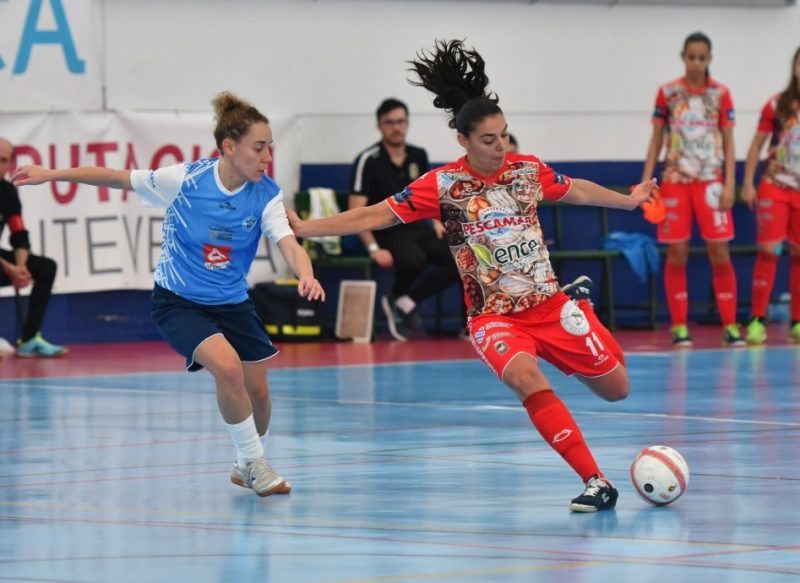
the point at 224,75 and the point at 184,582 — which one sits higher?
the point at 224,75

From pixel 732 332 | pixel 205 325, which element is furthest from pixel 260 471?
pixel 732 332

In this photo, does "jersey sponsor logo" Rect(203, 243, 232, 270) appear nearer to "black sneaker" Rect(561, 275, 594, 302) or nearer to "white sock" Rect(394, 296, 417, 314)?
"black sneaker" Rect(561, 275, 594, 302)

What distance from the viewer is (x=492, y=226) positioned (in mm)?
6797

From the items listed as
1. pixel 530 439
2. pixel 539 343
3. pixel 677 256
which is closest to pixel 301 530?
pixel 539 343

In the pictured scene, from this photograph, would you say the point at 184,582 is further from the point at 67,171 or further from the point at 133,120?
the point at 133,120

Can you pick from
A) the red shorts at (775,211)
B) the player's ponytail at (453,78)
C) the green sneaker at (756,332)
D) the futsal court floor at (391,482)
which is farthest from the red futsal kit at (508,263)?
the red shorts at (775,211)

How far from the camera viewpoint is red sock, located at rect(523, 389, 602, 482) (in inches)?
245

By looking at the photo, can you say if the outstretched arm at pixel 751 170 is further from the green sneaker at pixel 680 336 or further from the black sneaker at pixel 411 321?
the black sneaker at pixel 411 321

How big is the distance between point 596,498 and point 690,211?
26.3 feet

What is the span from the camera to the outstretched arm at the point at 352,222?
6867mm

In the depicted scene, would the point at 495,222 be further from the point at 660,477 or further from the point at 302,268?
the point at 660,477

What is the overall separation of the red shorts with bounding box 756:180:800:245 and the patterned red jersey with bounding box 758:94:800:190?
7cm

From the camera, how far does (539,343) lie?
674 cm

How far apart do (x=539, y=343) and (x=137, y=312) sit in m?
8.95
